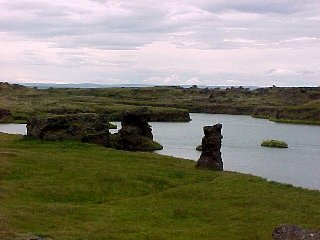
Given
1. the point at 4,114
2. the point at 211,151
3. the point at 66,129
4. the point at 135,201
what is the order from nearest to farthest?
the point at 135,201 → the point at 211,151 → the point at 66,129 → the point at 4,114

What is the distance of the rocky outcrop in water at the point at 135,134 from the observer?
92.8 metres

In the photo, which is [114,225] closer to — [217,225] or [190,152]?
[217,225]

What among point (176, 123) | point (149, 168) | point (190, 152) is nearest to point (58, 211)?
point (149, 168)

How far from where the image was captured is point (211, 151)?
211 ft

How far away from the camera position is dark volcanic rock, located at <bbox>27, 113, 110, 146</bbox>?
3078 inches

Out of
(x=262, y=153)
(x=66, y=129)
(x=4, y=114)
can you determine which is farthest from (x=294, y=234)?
(x=4, y=114)

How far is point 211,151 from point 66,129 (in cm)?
2469

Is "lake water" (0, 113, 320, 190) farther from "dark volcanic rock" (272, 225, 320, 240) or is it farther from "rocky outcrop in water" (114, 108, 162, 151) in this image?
"dark volcanic rock" (272, 225, 320, 240)

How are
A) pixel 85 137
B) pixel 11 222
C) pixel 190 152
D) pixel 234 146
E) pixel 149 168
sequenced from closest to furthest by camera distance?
pixel 11 222, pixel 149 168, pixel 85 137, pixel 190 152, pixel 234 146

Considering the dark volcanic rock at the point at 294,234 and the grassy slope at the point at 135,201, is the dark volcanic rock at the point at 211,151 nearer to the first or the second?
the grassy slope at the point at 135,201

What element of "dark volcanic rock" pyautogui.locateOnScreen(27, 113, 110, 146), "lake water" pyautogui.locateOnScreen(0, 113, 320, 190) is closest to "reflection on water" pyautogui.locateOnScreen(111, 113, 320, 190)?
"lake water" pyautogui.locateOnScreen(0, 113, 320, 190)

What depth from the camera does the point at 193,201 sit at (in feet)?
144

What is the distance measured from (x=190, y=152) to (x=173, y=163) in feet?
104

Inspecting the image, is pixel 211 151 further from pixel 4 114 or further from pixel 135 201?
pixel 4 114
